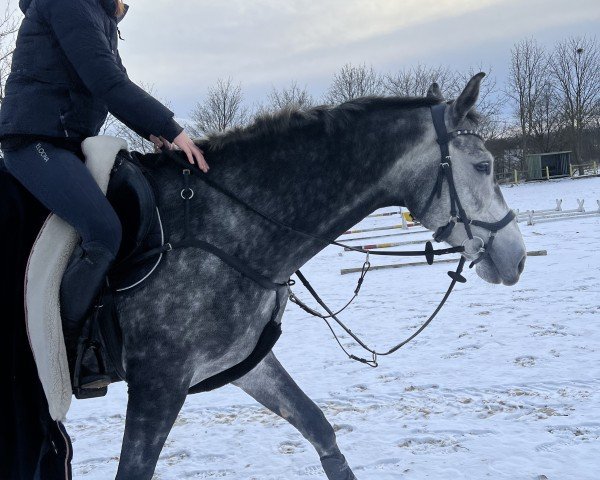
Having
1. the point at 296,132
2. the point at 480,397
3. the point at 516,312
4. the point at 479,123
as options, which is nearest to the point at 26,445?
the point at 296,132

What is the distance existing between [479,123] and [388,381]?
3.14 metres

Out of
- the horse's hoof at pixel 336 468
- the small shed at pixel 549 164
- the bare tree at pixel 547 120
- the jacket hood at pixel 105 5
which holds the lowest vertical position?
the horse's hoof at pixel 336 468

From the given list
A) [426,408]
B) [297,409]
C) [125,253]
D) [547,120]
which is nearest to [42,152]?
[125,253]

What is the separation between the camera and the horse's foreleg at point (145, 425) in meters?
2.54

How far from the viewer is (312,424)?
324 cm

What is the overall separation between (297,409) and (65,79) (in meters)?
2.00

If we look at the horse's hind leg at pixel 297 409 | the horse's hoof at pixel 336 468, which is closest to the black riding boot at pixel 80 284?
the horse's hind leg at pixel 297 409

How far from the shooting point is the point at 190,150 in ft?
8.98

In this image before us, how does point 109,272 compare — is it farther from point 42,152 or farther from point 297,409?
point 297,409

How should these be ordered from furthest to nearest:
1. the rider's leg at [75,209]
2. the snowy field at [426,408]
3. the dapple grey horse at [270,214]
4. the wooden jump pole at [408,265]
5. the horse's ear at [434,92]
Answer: the wooden jump pole at [408,265] → the snowy field at [426,408] → the horse's ear at [434,92] → the dapple grey horse at [270,214] → the rider's leg at [75,209]

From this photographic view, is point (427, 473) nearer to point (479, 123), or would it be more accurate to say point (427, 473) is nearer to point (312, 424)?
point (312, 424)

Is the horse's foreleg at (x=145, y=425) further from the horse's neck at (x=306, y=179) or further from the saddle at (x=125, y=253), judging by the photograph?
the horse's neck at (x=306, y=179)

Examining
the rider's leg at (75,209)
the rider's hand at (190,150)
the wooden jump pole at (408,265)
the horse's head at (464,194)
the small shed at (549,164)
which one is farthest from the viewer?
the small shed at (549,164)

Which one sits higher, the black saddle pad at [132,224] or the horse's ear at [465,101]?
the horse's ear at [465,101]
